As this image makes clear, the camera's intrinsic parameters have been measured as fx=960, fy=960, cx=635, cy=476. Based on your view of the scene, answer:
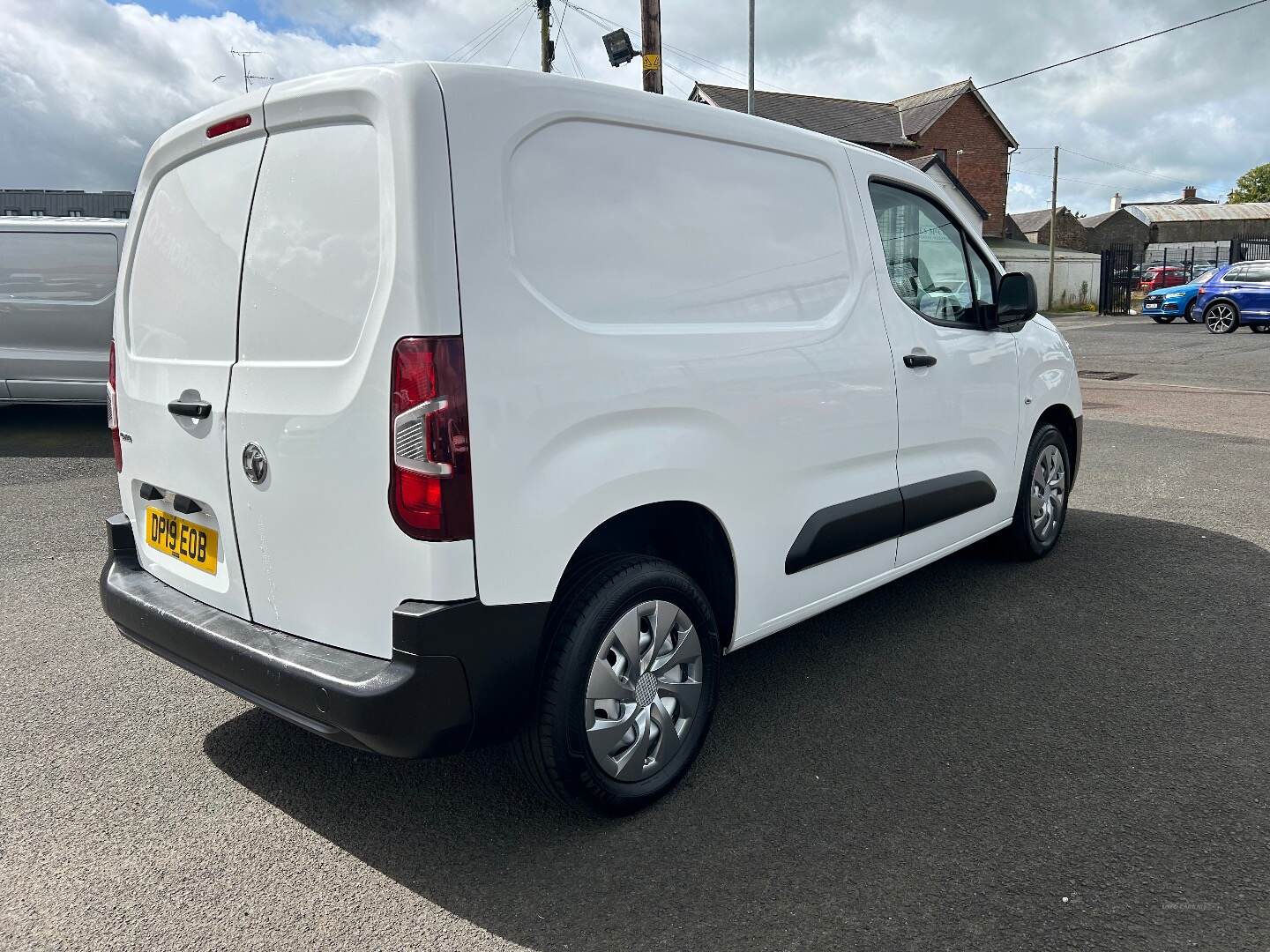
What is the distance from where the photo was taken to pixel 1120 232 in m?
70.8

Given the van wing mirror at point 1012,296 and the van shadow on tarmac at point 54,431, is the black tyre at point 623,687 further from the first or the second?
the van shadow on tarmac at point 54,431

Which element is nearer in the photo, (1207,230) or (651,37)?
(651,37)

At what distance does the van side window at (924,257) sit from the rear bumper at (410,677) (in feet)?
7.00

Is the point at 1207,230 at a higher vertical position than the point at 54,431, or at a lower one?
higher

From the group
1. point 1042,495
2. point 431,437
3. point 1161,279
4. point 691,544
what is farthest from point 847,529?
point 1161,279

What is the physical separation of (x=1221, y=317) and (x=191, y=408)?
25.5 meters

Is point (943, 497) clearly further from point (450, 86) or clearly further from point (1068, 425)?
point (450, 86)

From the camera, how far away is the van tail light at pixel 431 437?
2.19 m

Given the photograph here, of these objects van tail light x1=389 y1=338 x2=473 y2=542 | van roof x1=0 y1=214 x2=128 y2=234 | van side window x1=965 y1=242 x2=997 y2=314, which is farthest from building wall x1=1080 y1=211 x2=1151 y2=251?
van tail light x1=389 y1=338 x2=473 y2=542

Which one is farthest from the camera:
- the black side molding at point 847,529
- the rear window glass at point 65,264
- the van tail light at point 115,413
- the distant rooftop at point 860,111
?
the distant rooftop at point 860,111

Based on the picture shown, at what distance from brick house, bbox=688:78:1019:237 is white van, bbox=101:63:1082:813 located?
1513 inches

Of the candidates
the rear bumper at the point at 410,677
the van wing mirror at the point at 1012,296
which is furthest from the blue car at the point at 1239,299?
the rear bumper at the point at 410,677

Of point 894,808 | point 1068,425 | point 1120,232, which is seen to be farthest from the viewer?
point 1120,232

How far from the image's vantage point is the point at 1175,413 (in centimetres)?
1046
